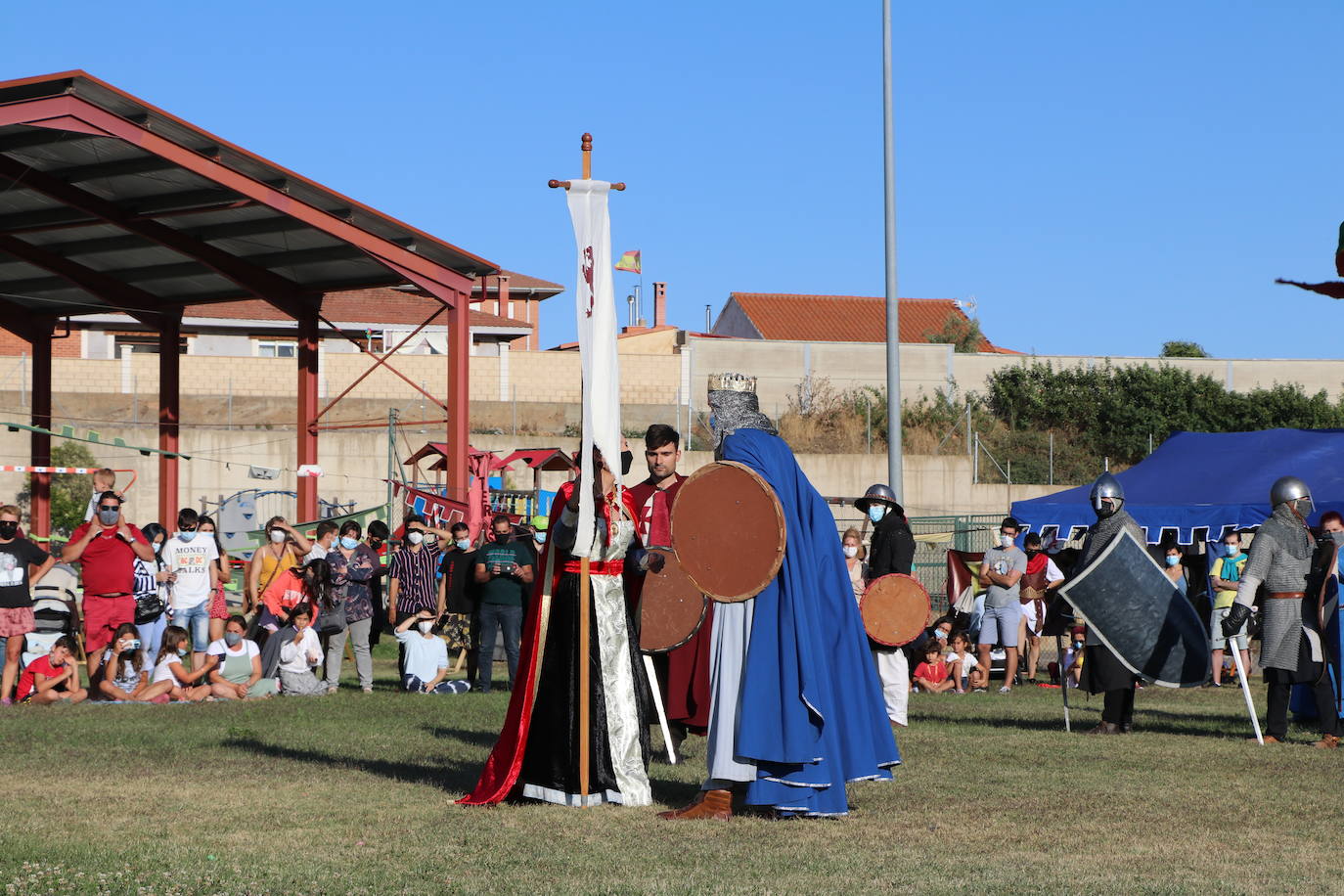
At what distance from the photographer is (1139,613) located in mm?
10695

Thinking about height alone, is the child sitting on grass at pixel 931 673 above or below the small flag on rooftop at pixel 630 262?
below

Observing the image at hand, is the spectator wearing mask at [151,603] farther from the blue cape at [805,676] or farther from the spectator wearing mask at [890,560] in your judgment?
the blue cape at [805,676]

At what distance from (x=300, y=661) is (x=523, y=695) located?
24.0ft

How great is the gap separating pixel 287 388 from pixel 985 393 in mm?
18630

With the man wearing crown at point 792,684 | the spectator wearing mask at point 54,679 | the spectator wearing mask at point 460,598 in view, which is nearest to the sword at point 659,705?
the man wearing crown at point 792,684

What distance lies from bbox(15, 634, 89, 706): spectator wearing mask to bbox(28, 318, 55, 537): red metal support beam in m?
14.7

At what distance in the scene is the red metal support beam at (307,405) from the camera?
85.3 feet

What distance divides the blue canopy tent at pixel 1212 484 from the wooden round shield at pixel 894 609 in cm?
766

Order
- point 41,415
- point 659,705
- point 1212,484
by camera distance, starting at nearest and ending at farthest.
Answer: point 659,705 < point 1212,484 < point 41,415

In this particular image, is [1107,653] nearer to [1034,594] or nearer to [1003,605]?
[1003,605]

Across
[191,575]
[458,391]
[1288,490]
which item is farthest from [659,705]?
[458,391]

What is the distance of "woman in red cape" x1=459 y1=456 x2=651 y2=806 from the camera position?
7734mm

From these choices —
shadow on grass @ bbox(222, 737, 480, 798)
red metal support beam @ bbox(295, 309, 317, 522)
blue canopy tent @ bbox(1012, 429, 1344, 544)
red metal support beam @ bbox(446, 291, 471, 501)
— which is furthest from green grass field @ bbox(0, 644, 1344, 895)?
red metal support beam @ bbox(295, 309, 317, 522)

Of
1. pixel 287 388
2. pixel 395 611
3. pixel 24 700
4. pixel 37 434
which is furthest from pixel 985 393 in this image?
pixel 24 700
